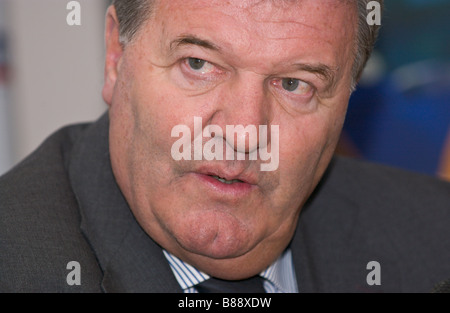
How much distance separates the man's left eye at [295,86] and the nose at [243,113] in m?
0.07

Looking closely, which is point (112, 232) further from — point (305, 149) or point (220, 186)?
point (305, 149)

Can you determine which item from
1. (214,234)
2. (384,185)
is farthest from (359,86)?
(214,234)

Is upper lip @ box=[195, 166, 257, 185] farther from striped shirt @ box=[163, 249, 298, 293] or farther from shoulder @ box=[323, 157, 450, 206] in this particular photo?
shoulder @ box=[323, 157, 450, 206]

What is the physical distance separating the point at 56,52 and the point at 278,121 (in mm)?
2236

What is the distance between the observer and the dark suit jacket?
1280 millimetres

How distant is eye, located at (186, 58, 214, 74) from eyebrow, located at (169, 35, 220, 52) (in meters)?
0.04

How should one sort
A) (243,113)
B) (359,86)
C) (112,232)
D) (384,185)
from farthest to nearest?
(359,86) → (384,185) → (112,232) → (243,113)

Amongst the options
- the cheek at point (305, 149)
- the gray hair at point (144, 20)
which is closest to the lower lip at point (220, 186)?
the cheek at point (305, 149)

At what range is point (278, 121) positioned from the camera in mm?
1268

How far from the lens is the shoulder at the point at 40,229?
4.01 ft

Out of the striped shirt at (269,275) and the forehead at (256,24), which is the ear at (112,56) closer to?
the forehead at (256,24)

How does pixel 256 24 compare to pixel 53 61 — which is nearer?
pixel 256 24

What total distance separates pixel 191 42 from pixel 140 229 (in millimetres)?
442

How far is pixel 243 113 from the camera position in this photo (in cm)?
119
